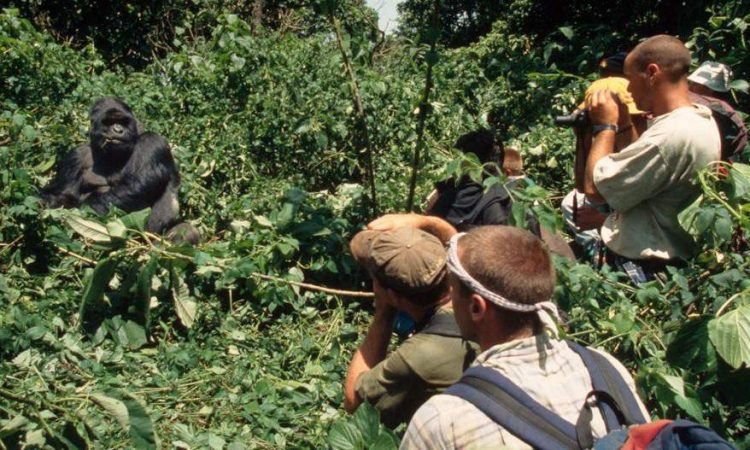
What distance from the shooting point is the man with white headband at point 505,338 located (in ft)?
5.48

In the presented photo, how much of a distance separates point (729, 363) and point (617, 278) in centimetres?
102

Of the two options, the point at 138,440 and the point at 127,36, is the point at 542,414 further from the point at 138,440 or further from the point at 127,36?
the point at 127,36

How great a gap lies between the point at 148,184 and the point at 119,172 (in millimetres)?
317

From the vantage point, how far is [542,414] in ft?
5.38

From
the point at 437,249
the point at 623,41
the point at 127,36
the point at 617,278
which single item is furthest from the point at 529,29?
the point at 437,249

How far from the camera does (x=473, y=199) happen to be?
12.7 feet

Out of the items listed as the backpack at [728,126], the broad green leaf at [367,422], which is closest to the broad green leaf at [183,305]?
the broad green leaf at [367,422]

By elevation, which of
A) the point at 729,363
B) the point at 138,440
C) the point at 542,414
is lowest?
the point at 138,440

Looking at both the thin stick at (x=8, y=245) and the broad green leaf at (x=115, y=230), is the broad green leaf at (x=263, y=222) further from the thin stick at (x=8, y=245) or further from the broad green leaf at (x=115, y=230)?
the thin stick at (x=8, y=245)

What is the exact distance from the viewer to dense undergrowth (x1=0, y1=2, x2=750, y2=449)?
9.21 feet

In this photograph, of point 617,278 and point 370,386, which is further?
point 617,278

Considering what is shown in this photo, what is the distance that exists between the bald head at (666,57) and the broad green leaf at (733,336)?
3.64 feet

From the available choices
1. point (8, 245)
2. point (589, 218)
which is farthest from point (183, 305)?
point (589, 218)

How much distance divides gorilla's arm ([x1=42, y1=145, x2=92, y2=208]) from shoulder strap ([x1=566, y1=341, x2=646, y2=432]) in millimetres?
4116
